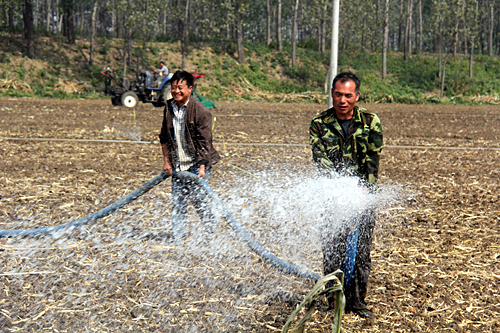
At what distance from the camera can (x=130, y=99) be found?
17094mm

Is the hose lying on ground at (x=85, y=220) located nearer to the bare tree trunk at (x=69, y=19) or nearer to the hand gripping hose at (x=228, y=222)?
the hand gripping hose at (x=228, y=222)

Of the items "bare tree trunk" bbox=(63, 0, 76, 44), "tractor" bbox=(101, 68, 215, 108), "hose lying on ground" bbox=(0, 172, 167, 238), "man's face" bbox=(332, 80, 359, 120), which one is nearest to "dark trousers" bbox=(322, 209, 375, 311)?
"man's face" bbox=(332, 80, 359, 120)

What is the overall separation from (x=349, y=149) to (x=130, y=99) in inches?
581

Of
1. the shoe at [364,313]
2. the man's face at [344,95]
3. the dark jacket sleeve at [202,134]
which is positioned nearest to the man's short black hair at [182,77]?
the dark jacket sleeve at [202,134]

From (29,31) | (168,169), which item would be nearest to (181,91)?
(168,169)

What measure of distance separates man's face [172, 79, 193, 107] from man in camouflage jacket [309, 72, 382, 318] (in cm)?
148

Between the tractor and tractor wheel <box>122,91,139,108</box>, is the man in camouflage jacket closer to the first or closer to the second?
the tractor

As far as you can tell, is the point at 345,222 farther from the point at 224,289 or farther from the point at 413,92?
the point at 413,92

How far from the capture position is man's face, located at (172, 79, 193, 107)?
14.2 ft

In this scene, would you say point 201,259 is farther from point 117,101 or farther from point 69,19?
point 69,19

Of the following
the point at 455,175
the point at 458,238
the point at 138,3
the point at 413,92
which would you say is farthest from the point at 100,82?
the point at 458,238

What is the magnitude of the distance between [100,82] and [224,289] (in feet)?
81.7

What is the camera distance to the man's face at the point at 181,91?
4.33 meters

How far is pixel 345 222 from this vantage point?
3.36m
